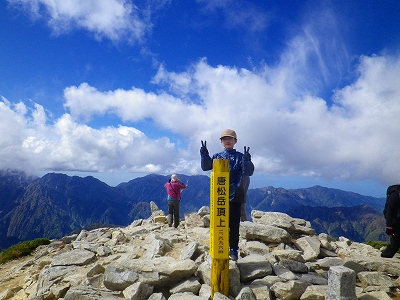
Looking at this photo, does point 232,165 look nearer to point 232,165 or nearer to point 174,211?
→ point 232,165

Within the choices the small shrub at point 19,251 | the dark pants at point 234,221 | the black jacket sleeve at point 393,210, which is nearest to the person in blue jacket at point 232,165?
the dark pants at point 234,221

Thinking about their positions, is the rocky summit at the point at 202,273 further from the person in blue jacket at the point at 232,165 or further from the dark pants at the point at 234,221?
the person in blue jacket at the point at 232,165

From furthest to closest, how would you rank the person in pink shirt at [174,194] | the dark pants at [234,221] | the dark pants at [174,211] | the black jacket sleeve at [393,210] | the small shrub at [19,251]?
the small shrub at [19,251] → the dark pants at [174,211] → the person in pink shirt at [174,194] → the black jacket sleeve at [393,210] → the dark pants at [234,221]

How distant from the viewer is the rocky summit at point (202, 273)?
20.0 ft

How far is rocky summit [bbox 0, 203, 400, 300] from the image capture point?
20.0 ft

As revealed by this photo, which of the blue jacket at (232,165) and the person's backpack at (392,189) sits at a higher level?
the blue jacket at (232,165)

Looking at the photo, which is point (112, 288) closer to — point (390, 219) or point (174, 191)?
point (174, 191)

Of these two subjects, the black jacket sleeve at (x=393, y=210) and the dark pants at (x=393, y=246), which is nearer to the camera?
the black jacket sleeve at (x=393, y=210)

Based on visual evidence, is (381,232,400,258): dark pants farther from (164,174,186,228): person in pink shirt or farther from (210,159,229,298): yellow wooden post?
(164,174,186,228): person in pink shirt

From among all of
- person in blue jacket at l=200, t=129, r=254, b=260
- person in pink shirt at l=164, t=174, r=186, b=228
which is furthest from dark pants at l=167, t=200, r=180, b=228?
person in blue jacket at l=200, t=129, r=254, b=260

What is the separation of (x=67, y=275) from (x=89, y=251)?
2.17 metres

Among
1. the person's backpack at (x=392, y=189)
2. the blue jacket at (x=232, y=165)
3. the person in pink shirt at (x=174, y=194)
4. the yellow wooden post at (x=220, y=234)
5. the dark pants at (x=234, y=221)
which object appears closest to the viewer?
the yellow wooden post at (x=220, y=234)

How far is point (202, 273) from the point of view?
6.74 metres

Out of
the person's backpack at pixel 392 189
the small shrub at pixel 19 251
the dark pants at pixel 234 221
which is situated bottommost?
the small shrub at pixel 19 251
